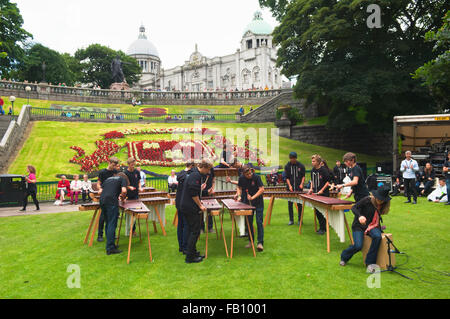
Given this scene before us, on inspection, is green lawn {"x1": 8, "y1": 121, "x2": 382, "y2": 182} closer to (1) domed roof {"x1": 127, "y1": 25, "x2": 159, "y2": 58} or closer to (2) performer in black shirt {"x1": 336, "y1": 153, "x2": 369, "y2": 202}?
(2) performer in black shirt {"x1": 336, "y1": 153, "x2": 369, "y2": 202}

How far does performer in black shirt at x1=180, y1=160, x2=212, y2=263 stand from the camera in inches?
264

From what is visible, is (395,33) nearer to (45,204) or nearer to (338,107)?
(338,107)

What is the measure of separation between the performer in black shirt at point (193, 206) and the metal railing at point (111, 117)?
94.2 ft

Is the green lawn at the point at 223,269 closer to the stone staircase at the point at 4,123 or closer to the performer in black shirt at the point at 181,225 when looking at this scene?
the performer in black shirt at the point at 181,225

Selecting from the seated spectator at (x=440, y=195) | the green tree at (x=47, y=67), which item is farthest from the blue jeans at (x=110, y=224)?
the green tree at (x=47, y=67)

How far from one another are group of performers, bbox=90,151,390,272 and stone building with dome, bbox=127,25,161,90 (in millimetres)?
109934

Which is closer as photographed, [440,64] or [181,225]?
[181,225]

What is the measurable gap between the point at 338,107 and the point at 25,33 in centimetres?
3555

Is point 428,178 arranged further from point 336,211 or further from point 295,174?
point 336,211

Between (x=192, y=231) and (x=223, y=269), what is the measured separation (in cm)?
107

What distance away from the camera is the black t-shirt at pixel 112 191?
7629 mm

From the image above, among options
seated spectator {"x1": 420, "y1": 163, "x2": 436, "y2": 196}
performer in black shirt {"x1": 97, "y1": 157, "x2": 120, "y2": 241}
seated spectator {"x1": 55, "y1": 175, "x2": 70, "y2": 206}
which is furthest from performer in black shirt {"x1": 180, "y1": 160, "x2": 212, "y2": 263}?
seated spectator {"x1": 420, "y1": 163, "x2": 436, "y2": 196}

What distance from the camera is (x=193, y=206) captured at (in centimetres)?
679

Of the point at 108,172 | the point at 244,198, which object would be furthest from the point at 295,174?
the point at 108,172
